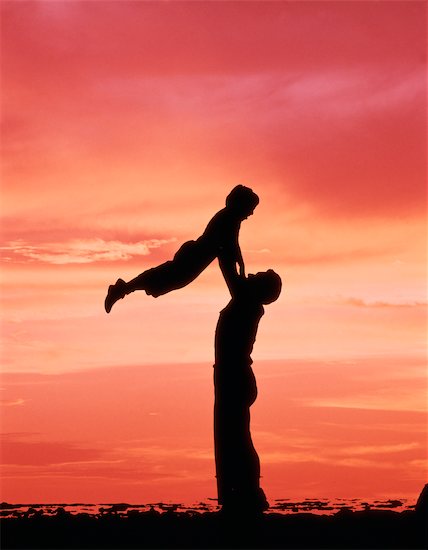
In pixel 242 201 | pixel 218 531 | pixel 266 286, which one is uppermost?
pixel 242 201

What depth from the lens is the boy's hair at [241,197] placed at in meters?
14.3

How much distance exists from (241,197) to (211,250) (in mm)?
929

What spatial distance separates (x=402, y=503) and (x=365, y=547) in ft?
15.2

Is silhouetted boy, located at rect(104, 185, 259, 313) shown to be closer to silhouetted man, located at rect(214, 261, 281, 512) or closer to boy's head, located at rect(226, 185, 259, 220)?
boy's head, located at rect(226, 185, 259, 220)

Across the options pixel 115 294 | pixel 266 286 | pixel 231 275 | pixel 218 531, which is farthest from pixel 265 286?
pixel 218 531

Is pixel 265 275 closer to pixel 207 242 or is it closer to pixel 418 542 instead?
pixel 207 242

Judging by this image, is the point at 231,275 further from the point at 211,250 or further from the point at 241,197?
the point at 241,197

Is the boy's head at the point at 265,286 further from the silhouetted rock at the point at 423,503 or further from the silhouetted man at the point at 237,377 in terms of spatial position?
the silhouetted rock at the point at 423,503

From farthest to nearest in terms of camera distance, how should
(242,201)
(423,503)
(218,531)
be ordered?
1. (242,201)
2. (423,503)
3. (218,531)

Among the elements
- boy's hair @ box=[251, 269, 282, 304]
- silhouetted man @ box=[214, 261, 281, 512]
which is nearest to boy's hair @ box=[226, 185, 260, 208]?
silhouetted man @ box=[214, 261, 281, 512]

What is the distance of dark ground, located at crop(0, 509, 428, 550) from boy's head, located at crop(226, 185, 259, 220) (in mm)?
4431

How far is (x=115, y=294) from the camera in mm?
14797

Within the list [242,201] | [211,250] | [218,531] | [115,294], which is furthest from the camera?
[115,294]

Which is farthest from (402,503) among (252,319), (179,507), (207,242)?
(207,242)
